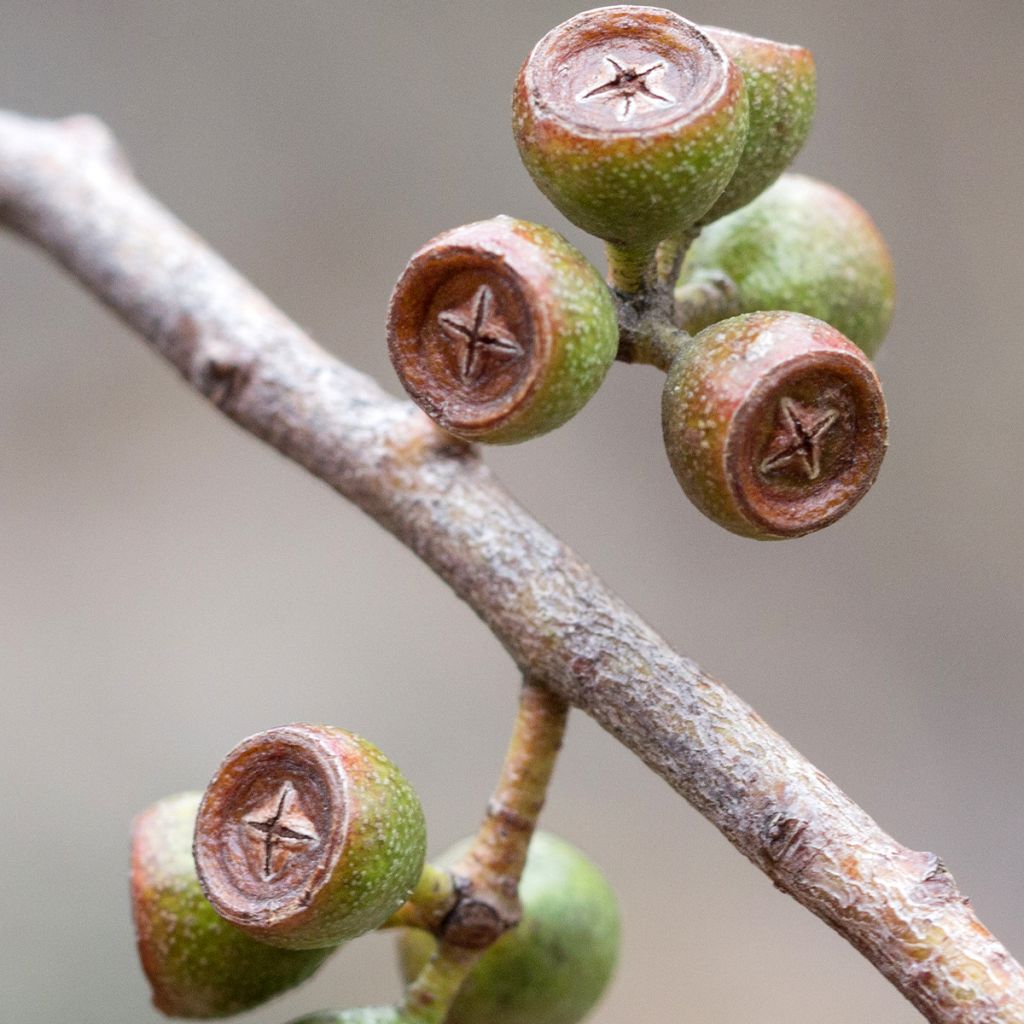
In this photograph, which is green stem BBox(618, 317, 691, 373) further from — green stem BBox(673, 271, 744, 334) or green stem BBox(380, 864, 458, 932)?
green stem BBox(380, 864, 458, 932)

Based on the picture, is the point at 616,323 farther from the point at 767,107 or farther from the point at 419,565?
the point at 419,565

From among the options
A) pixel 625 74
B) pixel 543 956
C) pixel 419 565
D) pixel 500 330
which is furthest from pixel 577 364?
pixel 419 565

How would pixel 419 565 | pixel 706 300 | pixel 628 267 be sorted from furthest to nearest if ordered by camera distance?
pixel 419 565 → pixel 706 300 → pixel 628 267

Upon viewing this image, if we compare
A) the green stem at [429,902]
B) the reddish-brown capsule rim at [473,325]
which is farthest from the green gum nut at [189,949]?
the reddish-brown capsule rim at [473,325]

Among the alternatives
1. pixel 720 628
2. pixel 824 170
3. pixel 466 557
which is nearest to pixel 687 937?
pixel 720 628

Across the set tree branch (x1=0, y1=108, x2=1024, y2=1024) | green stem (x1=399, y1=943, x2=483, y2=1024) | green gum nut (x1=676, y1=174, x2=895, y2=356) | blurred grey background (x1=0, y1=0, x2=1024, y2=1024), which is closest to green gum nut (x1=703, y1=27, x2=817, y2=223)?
green gum nut (x1=676, y1=174, x2=895, y2=356)

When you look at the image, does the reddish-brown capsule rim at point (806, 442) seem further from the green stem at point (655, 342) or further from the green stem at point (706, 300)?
the green stem at point (706, 300)

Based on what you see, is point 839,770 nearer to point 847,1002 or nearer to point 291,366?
point 847,1002
